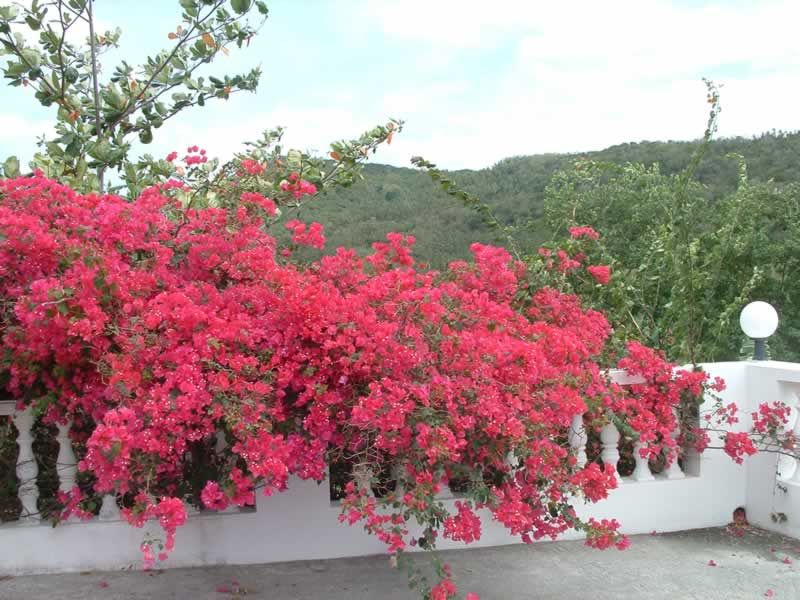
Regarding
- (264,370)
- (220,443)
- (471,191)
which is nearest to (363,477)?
(264,370)

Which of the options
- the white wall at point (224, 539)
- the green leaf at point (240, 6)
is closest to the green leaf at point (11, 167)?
the green leaf at point (240, 6)

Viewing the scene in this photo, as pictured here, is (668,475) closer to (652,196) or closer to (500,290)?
(500,290)

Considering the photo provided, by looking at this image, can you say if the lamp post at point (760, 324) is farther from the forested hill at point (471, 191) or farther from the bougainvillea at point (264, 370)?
the forested hill at point (471, 191)

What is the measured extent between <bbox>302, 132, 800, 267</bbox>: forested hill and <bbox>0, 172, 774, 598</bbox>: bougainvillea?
6.60 meters

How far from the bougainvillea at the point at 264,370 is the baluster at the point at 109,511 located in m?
0.16

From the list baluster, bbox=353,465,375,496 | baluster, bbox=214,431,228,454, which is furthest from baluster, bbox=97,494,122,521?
baluster, bbox=353,465,375,496

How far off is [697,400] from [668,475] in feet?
1.57

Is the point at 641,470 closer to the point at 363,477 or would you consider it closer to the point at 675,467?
the point at 675,467

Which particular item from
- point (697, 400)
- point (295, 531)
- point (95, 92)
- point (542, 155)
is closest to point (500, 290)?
point (697, 400)

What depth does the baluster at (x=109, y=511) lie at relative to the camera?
3769 millimetres

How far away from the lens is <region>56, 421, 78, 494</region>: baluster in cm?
376

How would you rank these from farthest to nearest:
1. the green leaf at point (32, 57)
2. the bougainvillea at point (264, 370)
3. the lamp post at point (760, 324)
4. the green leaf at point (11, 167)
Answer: the green leaf at point (32, 57) < the green leaf at point (11, 167) < the lamp post at point (760, 324) < the bougainvillea at point (264, 370)

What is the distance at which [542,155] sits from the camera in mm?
18750

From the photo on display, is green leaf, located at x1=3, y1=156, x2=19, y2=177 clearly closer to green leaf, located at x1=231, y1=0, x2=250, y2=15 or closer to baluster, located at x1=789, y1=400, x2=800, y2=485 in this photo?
green leaf, located at x1=231, y1=0, x2=250, y2=15
